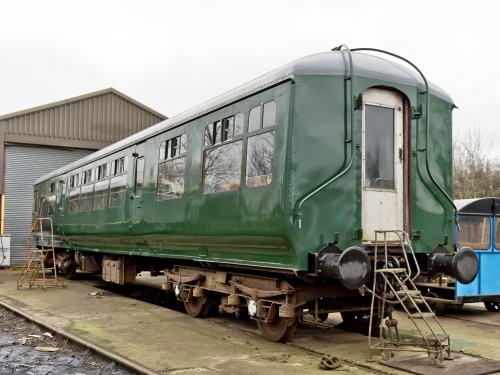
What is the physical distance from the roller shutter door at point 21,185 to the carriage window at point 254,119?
1646 centimetres

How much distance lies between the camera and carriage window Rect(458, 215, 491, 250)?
10.3m

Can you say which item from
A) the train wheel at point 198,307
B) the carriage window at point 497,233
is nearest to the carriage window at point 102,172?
the train wheel at point 198,307

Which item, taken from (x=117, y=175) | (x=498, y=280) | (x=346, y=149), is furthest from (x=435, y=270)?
(x=117, y=175)

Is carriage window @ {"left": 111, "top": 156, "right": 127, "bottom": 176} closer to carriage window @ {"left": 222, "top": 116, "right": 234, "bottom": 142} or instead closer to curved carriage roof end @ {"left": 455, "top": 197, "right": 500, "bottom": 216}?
carriage window @ {"left": 222, "top": 116, "right": 234, "bottom": 142}

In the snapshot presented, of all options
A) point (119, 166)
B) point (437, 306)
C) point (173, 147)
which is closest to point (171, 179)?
point (173, 147)

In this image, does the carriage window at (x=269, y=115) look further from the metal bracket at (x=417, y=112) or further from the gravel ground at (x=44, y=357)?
the gravel ground at (x=44, y=357)

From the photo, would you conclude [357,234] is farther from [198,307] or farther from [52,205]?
[52,205]

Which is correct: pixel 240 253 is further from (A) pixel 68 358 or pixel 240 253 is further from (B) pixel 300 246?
(A) pixel 68 358

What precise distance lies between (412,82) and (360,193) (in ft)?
5.28

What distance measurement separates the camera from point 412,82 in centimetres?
703

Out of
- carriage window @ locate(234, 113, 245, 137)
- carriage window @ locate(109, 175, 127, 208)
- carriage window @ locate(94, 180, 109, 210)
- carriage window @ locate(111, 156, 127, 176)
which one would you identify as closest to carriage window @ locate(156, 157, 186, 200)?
carriage window @ locate(234, 113, 245, 137)

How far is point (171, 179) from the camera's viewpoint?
358 inches

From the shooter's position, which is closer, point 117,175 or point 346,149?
point 346,149

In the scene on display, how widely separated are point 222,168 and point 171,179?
5.70ft
